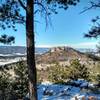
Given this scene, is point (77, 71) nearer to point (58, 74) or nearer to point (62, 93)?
point (58, 74)

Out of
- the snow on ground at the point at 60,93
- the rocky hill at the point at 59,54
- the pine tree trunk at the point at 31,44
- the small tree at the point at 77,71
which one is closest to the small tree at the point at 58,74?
the small tree at the point at 77,71

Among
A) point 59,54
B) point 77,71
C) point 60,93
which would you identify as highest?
point 59,54

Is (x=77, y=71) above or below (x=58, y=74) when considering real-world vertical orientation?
above

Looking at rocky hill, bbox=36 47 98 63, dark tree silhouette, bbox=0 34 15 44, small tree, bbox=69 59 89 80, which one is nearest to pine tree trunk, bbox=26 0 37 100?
dark tree silhouette, bbox=0 34 15 44

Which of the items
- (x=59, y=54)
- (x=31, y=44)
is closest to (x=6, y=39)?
(x=31, y=44)

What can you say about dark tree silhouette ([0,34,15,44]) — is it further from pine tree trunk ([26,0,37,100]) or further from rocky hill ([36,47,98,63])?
rocky hill ([36,47,98,63])

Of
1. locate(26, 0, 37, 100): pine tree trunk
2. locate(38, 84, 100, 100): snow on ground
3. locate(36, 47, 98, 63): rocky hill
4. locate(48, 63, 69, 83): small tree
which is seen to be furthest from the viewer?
locate(36, 47, 98, 63): rocky hill

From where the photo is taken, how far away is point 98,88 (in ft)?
62.9

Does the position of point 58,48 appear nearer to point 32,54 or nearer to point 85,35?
point 85,35

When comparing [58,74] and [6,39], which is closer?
[6,39]

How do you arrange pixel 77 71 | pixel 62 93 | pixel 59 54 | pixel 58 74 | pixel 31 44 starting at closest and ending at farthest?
1. pixel 31 44
2. pixel 62 93
3. pixel 77 71
4. pixel 58 74
5. pixel 59 54

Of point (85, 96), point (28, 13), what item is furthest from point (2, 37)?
point (85, 96)

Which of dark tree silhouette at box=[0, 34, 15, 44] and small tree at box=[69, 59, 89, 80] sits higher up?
dark tree silhouette at box=[0, 34, 15, 44]

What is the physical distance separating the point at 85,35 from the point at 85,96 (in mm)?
3083
